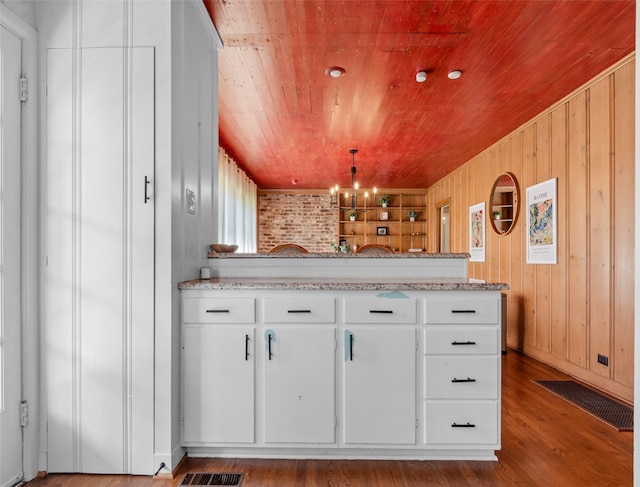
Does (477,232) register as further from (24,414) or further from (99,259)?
(24,414)

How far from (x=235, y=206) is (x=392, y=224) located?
386 centimetres

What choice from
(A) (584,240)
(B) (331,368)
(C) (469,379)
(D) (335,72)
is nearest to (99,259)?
(B) (331,368)

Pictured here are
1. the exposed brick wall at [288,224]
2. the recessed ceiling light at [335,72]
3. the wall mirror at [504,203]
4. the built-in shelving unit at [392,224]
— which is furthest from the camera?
the built-in shelving unit at [392,224]

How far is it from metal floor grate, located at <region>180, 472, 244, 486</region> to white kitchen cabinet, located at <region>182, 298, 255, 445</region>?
0.16 meters

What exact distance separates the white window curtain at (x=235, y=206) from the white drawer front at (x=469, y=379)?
3.72 meters

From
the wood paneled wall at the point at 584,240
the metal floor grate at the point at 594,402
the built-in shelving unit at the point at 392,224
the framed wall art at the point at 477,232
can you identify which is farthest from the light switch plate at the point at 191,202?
the built-in shelving unit at the point at 392,224

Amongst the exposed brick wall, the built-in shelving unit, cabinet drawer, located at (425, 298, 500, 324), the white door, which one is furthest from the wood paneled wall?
the exposed brick wall

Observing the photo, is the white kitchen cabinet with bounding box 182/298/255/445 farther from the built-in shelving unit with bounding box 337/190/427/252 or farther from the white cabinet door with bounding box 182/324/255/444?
the built-in shelving unit with bounding box 337/190/427/252

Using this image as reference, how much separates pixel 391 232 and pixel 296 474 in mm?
7008

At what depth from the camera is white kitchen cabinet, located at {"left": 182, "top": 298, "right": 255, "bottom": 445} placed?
2133 mm

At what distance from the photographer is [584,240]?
3.47 meters

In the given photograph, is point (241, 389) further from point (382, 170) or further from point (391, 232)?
point (391, 232)

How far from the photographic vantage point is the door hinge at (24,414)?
77.5 inches

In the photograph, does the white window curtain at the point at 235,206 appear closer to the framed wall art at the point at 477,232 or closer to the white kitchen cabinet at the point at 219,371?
the white kitchen cabinet at the point at 219,371
